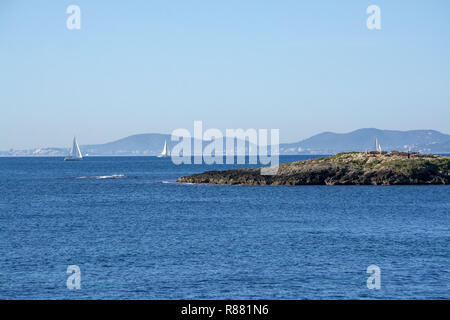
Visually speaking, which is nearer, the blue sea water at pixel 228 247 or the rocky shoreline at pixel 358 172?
the blue sea water at pixel 228 247

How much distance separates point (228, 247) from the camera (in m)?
42.7

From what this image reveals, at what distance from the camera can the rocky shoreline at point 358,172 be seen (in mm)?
105625

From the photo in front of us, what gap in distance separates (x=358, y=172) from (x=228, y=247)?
225 ft

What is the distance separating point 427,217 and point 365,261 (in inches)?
1073

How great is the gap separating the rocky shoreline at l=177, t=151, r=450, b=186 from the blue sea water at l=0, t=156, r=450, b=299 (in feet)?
69.3

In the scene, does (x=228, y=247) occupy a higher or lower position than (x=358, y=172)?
lower

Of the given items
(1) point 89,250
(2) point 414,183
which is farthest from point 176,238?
(2) point 414,183

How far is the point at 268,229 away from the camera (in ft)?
175

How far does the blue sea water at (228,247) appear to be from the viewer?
29.7 meters

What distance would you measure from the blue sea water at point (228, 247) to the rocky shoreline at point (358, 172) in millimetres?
21121

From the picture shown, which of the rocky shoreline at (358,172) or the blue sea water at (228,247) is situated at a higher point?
the rocky shoreline at (358,172)

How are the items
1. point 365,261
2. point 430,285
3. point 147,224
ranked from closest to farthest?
point 430,285 < point 365,261 < point 147,224
